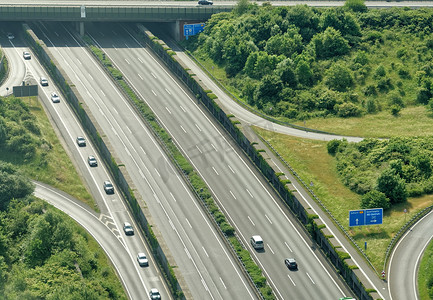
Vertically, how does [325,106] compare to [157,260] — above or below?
above

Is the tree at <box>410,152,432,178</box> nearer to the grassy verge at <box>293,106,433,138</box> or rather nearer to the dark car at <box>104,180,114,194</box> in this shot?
the grassy verge at <box>293,106,433,138</box>

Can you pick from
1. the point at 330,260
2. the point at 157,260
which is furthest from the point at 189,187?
the point at 330,260

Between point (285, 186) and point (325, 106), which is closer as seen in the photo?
point (285, 186)

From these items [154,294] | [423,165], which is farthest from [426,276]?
[154,294]

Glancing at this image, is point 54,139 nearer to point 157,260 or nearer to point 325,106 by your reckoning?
point 157,260

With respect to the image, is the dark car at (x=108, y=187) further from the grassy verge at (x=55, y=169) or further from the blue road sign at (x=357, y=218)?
the blue road sign at (x=357, y=218)

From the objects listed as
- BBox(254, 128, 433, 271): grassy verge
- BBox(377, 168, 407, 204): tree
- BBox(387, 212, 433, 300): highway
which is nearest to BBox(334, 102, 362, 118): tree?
BBox(254, 128, 433, 271): grassy verge

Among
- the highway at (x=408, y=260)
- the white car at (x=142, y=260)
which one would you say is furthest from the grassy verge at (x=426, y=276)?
the white car at (x=142, y=260)
